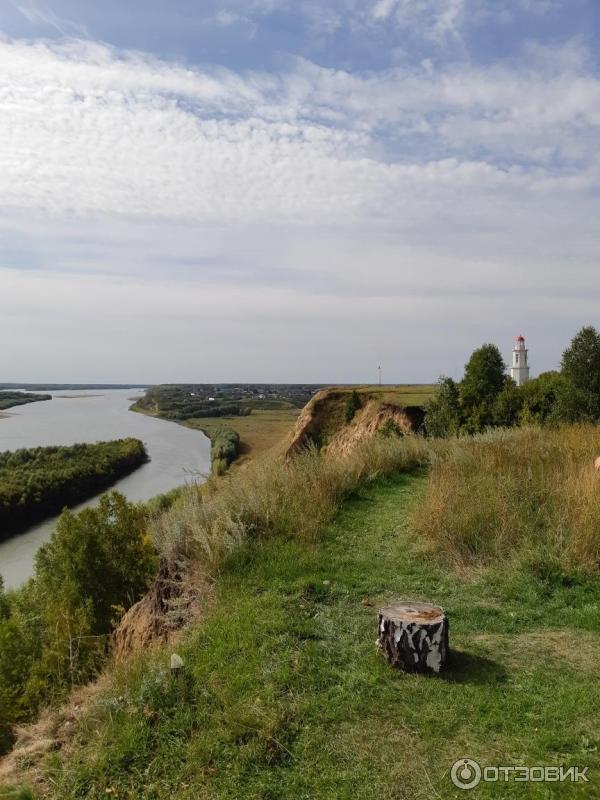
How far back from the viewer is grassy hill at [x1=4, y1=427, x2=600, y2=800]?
300 centimetres

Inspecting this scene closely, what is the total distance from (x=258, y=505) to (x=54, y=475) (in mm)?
40685

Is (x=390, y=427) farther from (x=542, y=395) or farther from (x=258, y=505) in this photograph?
(x=258, y=505)

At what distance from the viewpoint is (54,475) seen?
43250mm

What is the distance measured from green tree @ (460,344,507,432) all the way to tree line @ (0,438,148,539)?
26.6m

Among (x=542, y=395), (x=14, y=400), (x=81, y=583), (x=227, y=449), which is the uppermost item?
(x=542, y=395)

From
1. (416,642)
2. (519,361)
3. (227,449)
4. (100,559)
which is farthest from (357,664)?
(519,361)

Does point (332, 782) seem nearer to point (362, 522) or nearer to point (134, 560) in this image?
point (362, 522)

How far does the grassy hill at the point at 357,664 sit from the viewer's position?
2998 mm

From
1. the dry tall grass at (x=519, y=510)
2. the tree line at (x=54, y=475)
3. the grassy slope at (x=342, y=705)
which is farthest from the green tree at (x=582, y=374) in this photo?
the tree line at (x=54, y=475)

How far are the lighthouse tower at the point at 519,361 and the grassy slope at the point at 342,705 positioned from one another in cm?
4465

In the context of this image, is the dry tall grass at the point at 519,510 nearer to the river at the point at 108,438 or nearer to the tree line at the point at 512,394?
the river at the point at 108,438

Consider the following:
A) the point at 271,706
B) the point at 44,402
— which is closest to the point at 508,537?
the point at 271,706

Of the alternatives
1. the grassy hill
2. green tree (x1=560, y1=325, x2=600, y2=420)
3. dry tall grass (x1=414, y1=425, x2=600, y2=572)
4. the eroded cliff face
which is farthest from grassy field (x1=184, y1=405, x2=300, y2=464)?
the grassy hill

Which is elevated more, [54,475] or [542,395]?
[542,395]
